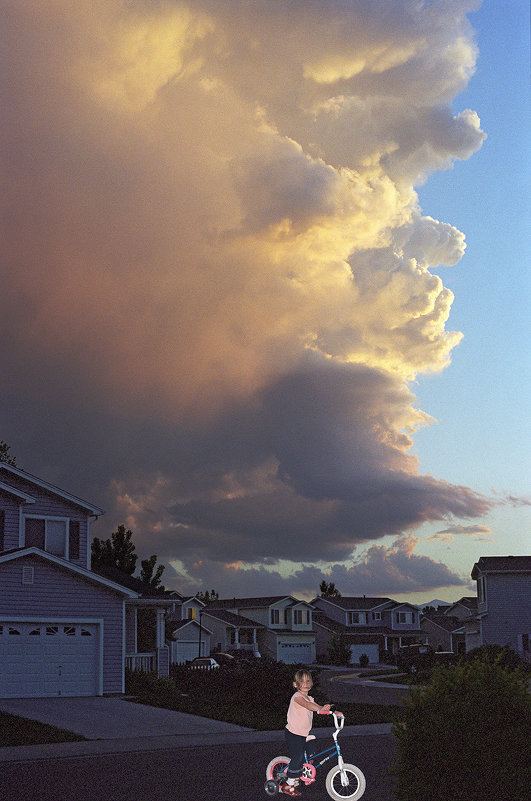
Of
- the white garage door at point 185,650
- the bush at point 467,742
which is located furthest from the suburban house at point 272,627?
the bush at point 467,742

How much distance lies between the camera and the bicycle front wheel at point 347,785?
38.1 feet

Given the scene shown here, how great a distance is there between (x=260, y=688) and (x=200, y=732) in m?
7.08

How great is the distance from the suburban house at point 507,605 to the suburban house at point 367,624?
3950 cm

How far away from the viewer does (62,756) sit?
18.4m

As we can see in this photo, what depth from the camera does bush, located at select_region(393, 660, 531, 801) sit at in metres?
9.58

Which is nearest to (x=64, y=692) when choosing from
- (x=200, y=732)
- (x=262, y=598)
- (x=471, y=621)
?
(x=200, y=732)

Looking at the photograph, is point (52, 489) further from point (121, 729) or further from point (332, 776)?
point (332, 776)

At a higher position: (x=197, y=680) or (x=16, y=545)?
(x=16, y=545)

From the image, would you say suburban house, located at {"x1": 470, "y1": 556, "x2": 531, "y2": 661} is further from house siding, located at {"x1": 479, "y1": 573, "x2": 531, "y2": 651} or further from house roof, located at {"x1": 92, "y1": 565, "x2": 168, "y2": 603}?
house roof, located at {"x1": 92, "y1": 565, "x2": 168, "y2": 603}

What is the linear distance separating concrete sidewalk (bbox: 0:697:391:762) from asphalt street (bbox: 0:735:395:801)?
40.6 inches

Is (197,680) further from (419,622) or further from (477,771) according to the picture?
(419,622)

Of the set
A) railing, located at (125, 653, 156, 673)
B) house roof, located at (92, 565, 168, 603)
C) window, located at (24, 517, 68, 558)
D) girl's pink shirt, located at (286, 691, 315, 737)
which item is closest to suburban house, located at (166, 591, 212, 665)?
house roof, located at (92, 565, 168, 603)

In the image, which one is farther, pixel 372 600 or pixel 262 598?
pixel 372 600

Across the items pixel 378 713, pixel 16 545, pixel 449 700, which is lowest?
pixel 378 713
